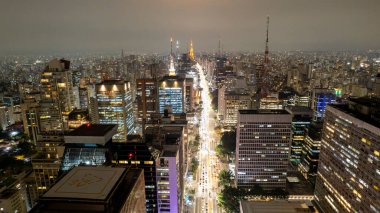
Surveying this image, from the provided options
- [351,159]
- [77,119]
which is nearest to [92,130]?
[351,159]

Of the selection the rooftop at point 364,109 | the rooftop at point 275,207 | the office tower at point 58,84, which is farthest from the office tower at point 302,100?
the office tower at point 58,84

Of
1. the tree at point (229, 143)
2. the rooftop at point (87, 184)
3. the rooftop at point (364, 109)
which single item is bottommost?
the tree at point (229, 143)

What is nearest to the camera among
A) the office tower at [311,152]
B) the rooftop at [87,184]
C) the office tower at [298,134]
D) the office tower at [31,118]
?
the rooftop at [87,184]

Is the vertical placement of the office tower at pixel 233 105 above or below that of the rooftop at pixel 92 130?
below

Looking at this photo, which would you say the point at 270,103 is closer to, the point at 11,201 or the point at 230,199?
the point at 230,199

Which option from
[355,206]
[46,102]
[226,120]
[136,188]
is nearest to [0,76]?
[46,102]

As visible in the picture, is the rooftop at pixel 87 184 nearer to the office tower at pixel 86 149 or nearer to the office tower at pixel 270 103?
the office tower at pixel 86 149

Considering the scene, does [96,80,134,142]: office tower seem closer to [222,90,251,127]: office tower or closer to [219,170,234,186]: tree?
[219,170,234,186]: tree
